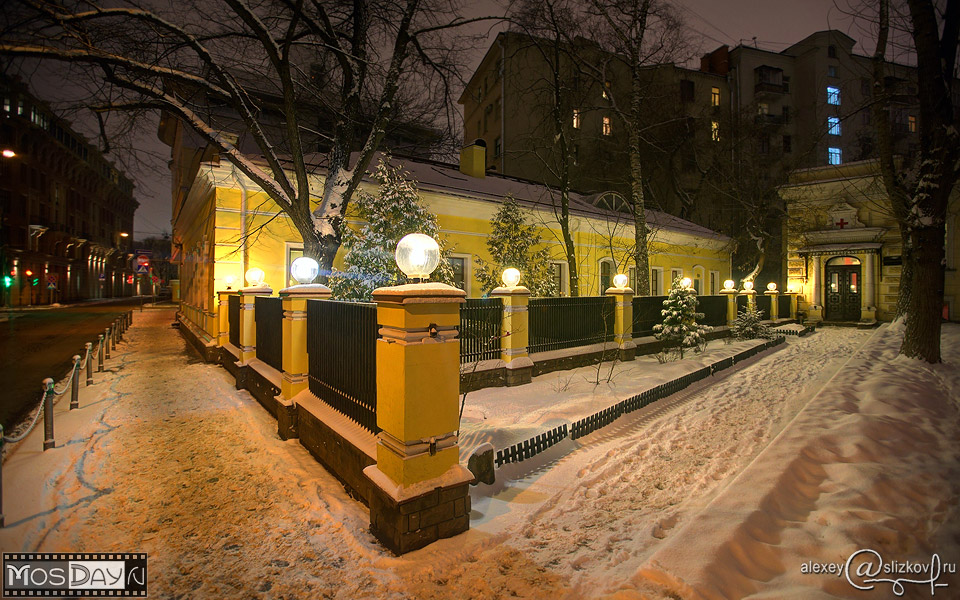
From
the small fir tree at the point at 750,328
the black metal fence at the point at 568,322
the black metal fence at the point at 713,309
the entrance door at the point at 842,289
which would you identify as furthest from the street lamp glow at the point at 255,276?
the entrance door at the point at 842,289

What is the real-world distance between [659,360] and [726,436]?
5238 mm

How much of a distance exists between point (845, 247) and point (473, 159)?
19.4 m

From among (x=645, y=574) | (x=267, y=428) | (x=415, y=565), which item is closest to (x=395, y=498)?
(x=415, y=565)

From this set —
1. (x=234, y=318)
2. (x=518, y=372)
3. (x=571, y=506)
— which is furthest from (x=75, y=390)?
(x=571, y=506)

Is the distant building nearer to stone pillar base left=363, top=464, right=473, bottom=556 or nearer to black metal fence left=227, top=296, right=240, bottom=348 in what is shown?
black metal fence left=227, top=296, right=240, bottom=348

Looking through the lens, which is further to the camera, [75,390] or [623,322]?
[623,322]

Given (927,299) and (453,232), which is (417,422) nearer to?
(927,299)

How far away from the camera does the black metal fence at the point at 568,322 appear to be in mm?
9188

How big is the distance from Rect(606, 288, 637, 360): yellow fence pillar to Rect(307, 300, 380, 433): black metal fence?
7.76m

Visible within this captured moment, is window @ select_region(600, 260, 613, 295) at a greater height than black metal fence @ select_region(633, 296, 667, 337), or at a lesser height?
greater

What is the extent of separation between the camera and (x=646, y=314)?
12.0 metres
